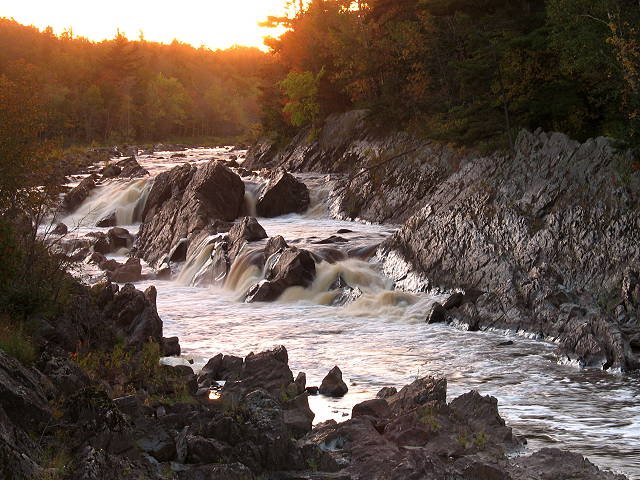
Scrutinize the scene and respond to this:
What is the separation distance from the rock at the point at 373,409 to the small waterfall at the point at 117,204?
1293 inches

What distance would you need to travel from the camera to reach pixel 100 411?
10.8 metres

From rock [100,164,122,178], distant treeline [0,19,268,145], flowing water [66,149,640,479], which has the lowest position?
flowing water [66,149,640,479]

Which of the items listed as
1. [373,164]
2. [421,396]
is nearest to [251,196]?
[373,164]

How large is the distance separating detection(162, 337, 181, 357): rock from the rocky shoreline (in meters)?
3.98

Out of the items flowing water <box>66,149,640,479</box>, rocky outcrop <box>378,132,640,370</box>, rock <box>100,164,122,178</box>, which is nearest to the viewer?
flowing water <box>66,149,640,479</box>

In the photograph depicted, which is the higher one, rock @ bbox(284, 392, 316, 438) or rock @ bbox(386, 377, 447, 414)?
rock @ bbox(386, 377, 447, 414)

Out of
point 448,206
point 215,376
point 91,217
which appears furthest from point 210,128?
point 215,376

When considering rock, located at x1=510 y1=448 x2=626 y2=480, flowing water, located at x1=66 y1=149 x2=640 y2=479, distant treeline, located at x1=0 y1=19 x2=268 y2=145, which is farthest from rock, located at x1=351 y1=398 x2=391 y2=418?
distant treeline, located at x1=0 y1=19 x2=268 y2=145

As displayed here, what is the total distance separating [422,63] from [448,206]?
1538 cm

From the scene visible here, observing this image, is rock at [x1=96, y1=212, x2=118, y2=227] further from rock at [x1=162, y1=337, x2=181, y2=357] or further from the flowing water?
rock at [x1=162, y1=337, x2=181, y2=357]

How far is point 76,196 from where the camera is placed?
4931 cm

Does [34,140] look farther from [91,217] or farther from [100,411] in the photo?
[91,217]

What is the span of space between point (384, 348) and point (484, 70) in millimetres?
14917

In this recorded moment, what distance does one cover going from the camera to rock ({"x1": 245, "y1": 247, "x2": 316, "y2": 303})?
27.3 metres
